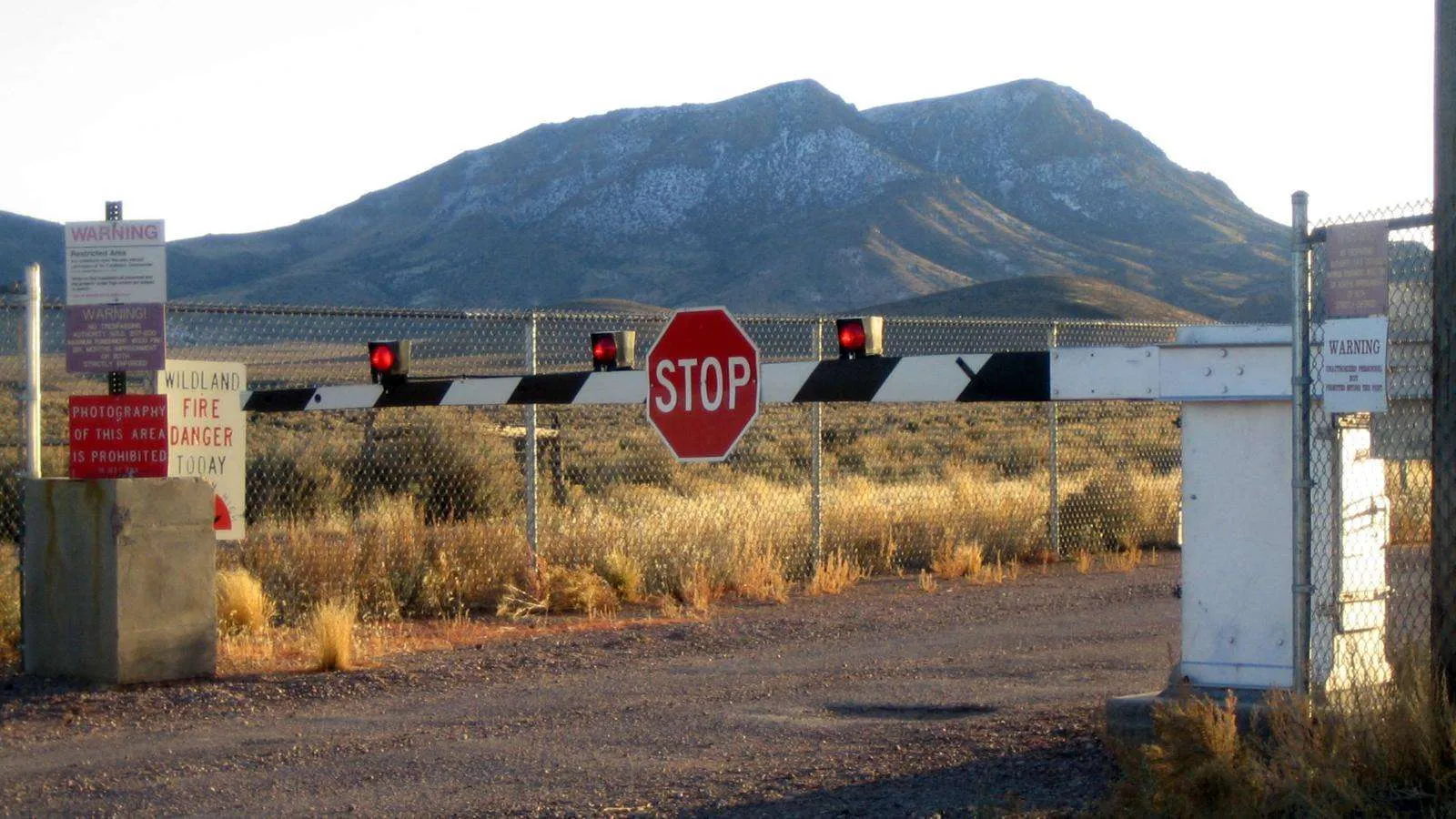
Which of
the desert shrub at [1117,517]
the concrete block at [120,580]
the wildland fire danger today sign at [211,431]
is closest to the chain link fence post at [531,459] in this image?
the wildland fire danger today sign at [211,431]

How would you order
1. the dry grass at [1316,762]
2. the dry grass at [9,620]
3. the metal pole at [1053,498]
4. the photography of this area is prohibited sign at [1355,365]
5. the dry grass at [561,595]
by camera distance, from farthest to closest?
the metal pole at [1053,498] → the dry grass at [561,595] → the dry grass at [9,620] → the photography of this area is prohibited sign at [1355,365] → the dry grass at [1316,762]

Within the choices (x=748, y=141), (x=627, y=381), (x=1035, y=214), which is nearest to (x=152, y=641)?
(x=627, y=381)

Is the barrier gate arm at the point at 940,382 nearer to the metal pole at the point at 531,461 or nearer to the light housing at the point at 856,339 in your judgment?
the light housing at the point at 856,339

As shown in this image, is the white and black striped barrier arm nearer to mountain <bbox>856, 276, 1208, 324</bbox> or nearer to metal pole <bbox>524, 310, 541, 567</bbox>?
metal pole <bbox>524, 310, 541, 567</bbox>


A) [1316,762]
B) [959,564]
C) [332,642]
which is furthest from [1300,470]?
[959,564]

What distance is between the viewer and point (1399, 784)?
5.11 meters

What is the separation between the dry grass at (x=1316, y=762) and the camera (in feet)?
16.5

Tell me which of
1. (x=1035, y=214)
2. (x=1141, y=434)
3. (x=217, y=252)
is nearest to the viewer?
(x=1141, y=434)

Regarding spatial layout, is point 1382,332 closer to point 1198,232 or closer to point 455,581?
point 455,581

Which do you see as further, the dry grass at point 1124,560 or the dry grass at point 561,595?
the dry grass at point 1124,560

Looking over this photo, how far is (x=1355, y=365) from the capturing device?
5.55m

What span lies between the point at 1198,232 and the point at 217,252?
58977 mm

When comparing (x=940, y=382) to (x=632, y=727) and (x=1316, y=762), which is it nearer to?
(x=632, y=727)

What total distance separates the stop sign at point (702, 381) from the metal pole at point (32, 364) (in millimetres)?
3591
